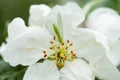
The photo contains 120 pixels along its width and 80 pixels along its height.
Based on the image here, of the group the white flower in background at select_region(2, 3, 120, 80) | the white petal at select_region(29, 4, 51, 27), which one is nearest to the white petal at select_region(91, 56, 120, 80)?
the white flower in background at select_region(2, 3, 120, 80)

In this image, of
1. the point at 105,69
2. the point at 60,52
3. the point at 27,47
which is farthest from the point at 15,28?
the point at 105,69

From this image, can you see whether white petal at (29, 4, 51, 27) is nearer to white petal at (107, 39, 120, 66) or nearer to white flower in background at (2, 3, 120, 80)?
white flower in background at (2, 3, 120, 80)

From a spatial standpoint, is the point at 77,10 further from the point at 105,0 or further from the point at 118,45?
the point at 105,0

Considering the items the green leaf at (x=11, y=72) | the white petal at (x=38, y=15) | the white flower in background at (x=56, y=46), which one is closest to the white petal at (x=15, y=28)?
the white flower in background at (x=56, y=46)

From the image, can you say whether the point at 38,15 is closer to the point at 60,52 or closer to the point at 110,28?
the point at 60,52

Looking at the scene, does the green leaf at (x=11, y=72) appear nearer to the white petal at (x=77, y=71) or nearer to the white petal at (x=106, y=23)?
the white petal at (x=77, y=71)

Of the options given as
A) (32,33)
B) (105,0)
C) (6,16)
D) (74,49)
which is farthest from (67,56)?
(6,16)

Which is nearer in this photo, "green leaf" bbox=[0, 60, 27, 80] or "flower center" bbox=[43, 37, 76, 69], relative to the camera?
"flower center" bbox=[43, 37, 76, 69]
